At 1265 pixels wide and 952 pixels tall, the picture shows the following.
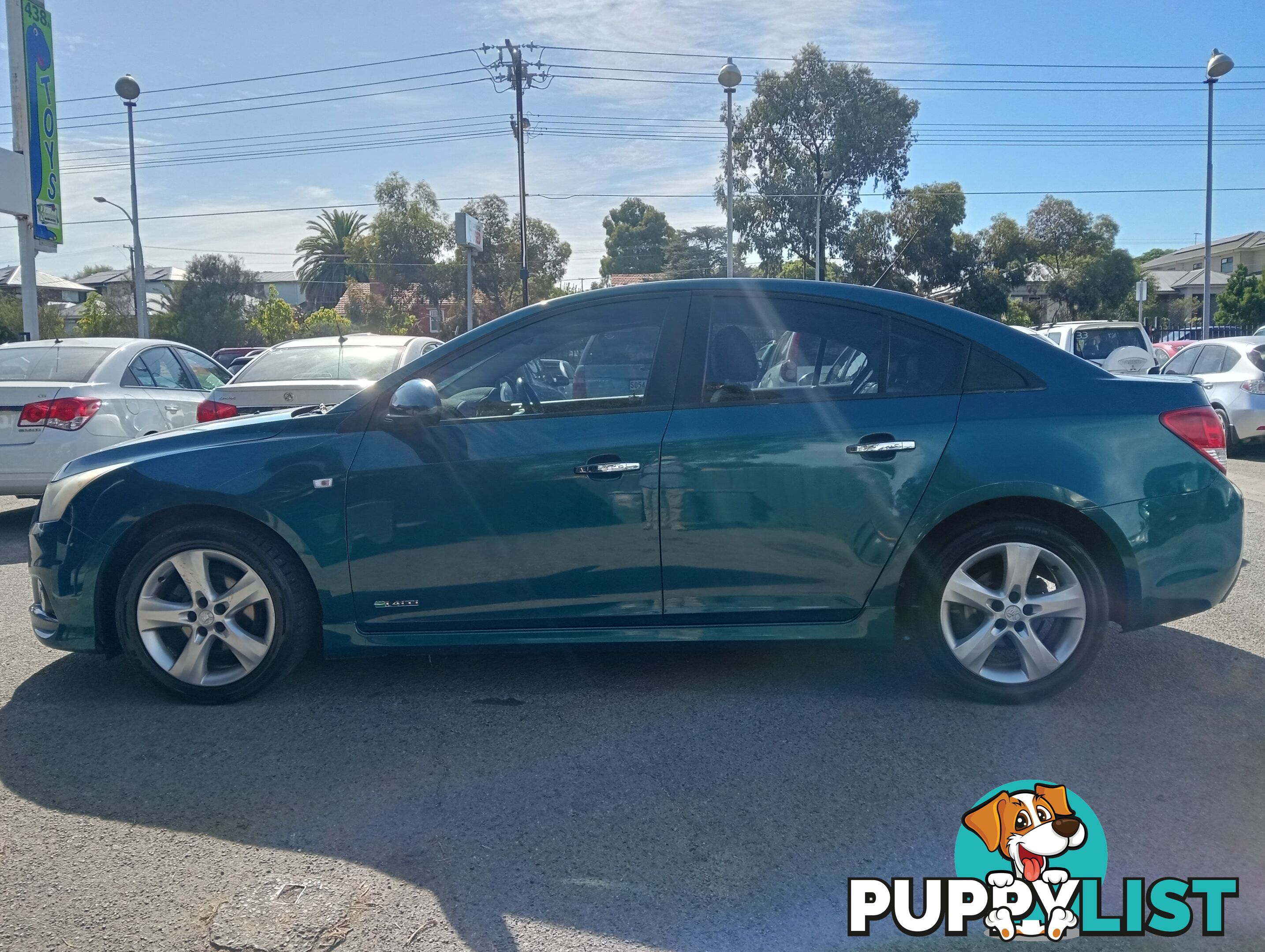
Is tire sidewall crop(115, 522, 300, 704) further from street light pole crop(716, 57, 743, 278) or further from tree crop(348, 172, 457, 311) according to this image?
tree crop(348, 172, 457, 311)

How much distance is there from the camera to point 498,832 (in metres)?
3.12

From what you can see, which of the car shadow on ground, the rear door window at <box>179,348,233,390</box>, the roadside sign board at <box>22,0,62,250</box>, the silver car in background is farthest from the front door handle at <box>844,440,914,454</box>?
the roadside sign board at <box>22,0,62,250</box>

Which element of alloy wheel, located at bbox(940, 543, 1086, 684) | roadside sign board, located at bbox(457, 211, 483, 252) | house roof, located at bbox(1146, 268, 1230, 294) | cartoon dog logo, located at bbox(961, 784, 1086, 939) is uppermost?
house roof, located at bbox(1146, 268, 1230, 294)

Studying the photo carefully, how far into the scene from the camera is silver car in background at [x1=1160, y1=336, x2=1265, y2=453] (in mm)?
12430

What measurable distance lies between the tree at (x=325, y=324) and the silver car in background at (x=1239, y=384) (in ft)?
105

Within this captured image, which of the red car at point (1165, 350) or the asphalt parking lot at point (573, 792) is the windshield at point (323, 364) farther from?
the red car at point (1165, 350)

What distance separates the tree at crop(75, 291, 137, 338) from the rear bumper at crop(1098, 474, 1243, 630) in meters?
39.7

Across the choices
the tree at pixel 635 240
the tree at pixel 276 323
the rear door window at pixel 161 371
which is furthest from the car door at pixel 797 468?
the tree at pixel 635 240

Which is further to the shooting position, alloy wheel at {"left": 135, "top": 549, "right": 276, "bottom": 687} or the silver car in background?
the silver car in background

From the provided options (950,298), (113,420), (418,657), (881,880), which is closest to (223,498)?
(418,657)

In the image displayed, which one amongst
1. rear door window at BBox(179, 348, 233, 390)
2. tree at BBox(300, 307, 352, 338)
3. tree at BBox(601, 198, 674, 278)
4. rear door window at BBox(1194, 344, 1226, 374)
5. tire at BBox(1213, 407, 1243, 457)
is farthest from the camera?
tree at BBox(601, 198, 674, 278)

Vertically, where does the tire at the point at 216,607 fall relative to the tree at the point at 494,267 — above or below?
below

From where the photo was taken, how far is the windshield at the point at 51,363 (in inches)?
321

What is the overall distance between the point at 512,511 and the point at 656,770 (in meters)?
1.15
